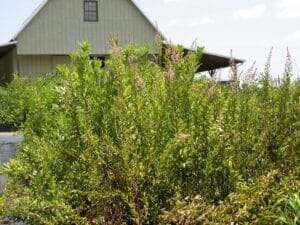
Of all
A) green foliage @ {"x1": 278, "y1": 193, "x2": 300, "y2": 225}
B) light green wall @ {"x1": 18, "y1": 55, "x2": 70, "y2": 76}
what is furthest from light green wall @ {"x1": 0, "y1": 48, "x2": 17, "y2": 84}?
green foliage @ {"x1": 278, "y1": 193, "x2": 300, "y2": 225}

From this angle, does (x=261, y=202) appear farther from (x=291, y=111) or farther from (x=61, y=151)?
(x=61, y=151)

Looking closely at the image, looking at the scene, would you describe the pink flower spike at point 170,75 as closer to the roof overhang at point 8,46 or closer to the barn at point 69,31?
the roof overhang at point 8,46

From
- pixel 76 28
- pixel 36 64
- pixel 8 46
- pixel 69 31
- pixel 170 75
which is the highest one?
pixel 76 28

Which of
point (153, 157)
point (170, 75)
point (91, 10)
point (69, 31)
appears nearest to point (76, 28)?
point (69, 31)

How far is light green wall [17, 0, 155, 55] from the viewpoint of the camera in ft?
101

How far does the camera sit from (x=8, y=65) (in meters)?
34.5

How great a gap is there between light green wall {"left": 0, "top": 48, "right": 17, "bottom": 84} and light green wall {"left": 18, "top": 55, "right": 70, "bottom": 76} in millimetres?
445

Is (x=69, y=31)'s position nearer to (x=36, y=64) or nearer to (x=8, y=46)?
(x=36, y=64)

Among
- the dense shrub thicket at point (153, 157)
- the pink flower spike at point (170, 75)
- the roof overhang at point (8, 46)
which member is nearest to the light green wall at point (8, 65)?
the roof overhang at point (8, 46)

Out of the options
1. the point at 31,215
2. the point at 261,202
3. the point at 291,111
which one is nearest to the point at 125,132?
the point at 31,215

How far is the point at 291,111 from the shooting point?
4.57m

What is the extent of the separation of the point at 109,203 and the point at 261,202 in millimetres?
995

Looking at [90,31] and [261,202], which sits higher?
[90,31]

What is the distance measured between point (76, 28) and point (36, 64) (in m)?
2.68
